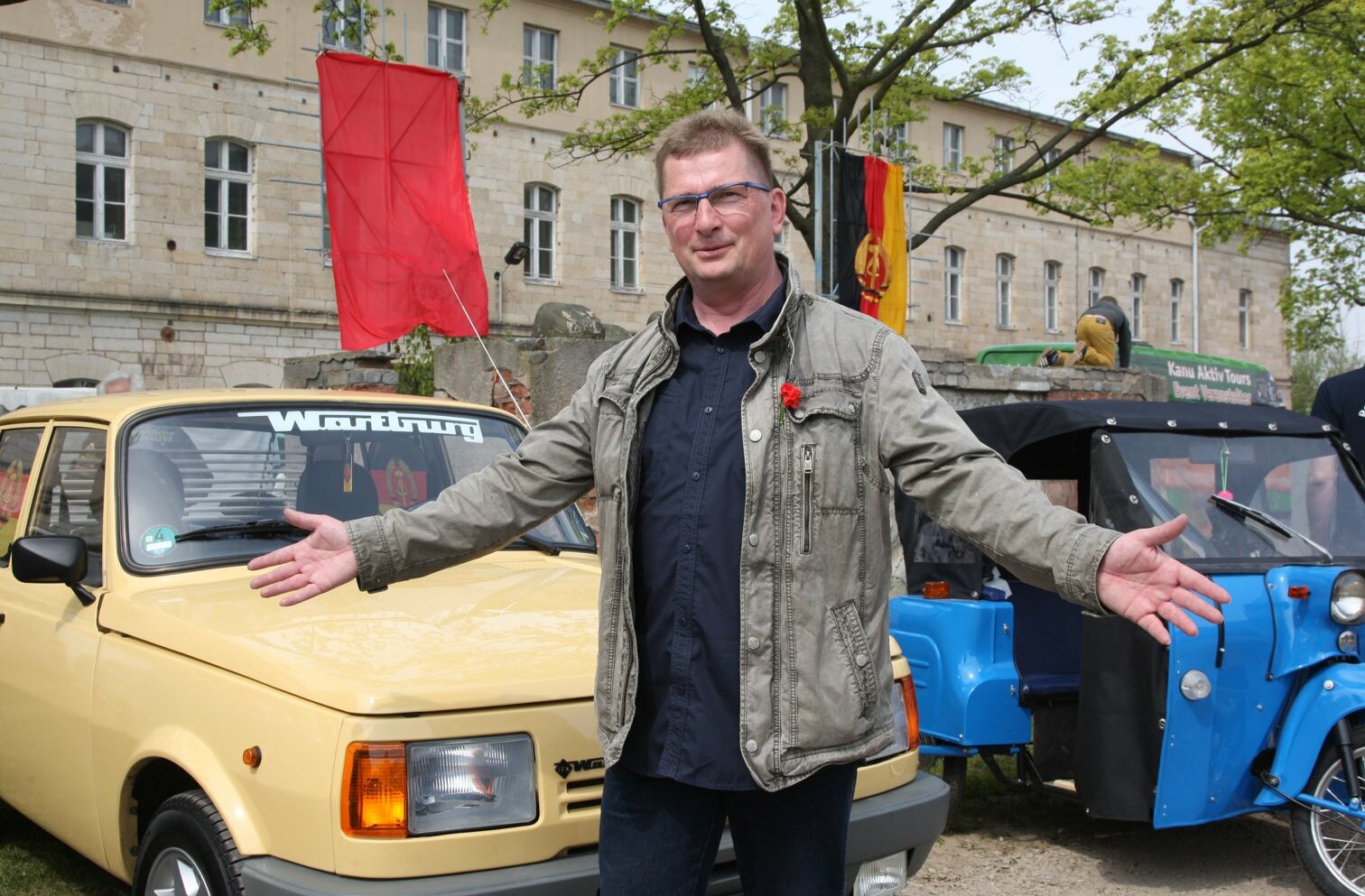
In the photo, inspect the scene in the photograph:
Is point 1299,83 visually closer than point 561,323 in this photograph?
No

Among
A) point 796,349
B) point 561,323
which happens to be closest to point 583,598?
point 796,349

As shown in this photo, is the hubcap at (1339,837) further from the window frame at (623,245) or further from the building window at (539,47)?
the window frame at (623,245)

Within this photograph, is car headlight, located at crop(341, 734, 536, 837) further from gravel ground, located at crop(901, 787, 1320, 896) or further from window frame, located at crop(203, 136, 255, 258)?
window frame, located at crop(203, 136, 255, 258)

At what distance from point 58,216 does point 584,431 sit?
23.9 m

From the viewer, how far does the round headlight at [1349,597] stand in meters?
4.95

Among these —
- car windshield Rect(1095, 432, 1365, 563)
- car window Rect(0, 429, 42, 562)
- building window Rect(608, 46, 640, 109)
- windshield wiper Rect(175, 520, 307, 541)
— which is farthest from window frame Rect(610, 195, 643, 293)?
windshield wiper Rect(175, 520, 307, 541)

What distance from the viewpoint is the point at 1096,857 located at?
5.61 m

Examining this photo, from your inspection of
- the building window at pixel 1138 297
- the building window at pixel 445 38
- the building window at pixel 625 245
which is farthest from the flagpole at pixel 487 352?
the building window at pixel 1138 297

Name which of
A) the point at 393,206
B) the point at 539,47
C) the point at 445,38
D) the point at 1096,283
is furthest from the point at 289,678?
the point at 1096,283

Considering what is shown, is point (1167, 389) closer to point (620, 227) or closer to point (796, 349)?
point (796, 349)

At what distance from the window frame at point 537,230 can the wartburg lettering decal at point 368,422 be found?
25.3 meters

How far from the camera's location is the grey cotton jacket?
8.02 feet

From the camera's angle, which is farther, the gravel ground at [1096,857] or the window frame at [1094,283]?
the window frame at [1094,283]

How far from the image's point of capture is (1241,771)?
4918 mm
